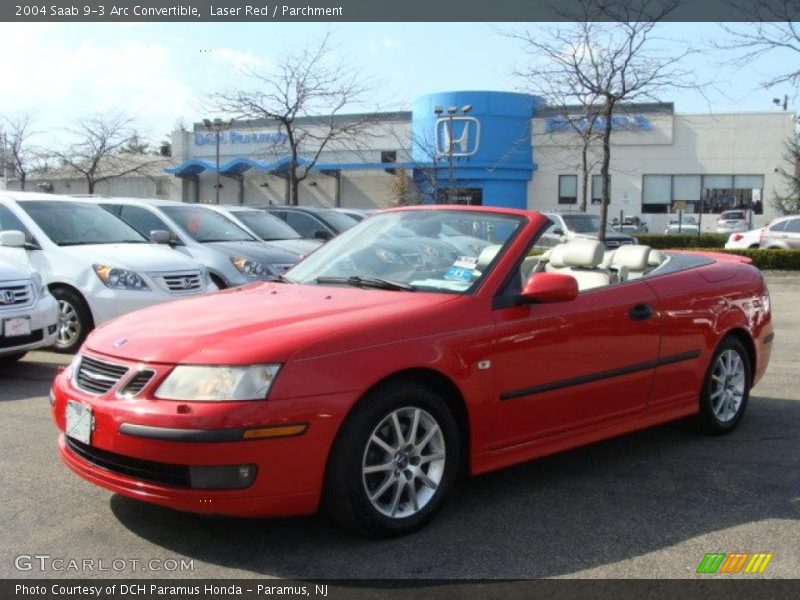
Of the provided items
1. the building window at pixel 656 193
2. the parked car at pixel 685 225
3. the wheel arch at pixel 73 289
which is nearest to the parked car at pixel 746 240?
the parked car at pixel 685 225

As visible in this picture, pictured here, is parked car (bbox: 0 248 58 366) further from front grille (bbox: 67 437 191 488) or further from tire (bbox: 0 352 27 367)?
front grille (bbox: 67 437 191 488)

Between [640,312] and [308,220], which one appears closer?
[640,312]

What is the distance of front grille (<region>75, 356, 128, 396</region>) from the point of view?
3.91m

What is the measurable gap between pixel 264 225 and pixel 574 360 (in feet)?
31.9

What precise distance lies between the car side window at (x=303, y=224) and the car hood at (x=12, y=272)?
304 inches

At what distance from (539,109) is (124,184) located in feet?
81.4

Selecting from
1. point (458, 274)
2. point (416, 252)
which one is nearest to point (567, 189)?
point (416, 252)

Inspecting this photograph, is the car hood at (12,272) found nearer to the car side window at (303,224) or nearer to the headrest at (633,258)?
the headrest at (633,258)

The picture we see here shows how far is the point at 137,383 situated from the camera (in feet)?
12.4

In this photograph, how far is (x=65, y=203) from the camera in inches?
397

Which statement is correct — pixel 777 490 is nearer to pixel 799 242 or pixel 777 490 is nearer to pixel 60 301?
pixel 60 301

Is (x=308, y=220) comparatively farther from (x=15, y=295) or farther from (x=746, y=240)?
(x=746, y=240)

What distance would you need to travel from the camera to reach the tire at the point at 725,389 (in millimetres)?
5742

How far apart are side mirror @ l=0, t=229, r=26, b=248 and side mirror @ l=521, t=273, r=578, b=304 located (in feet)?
20.7
